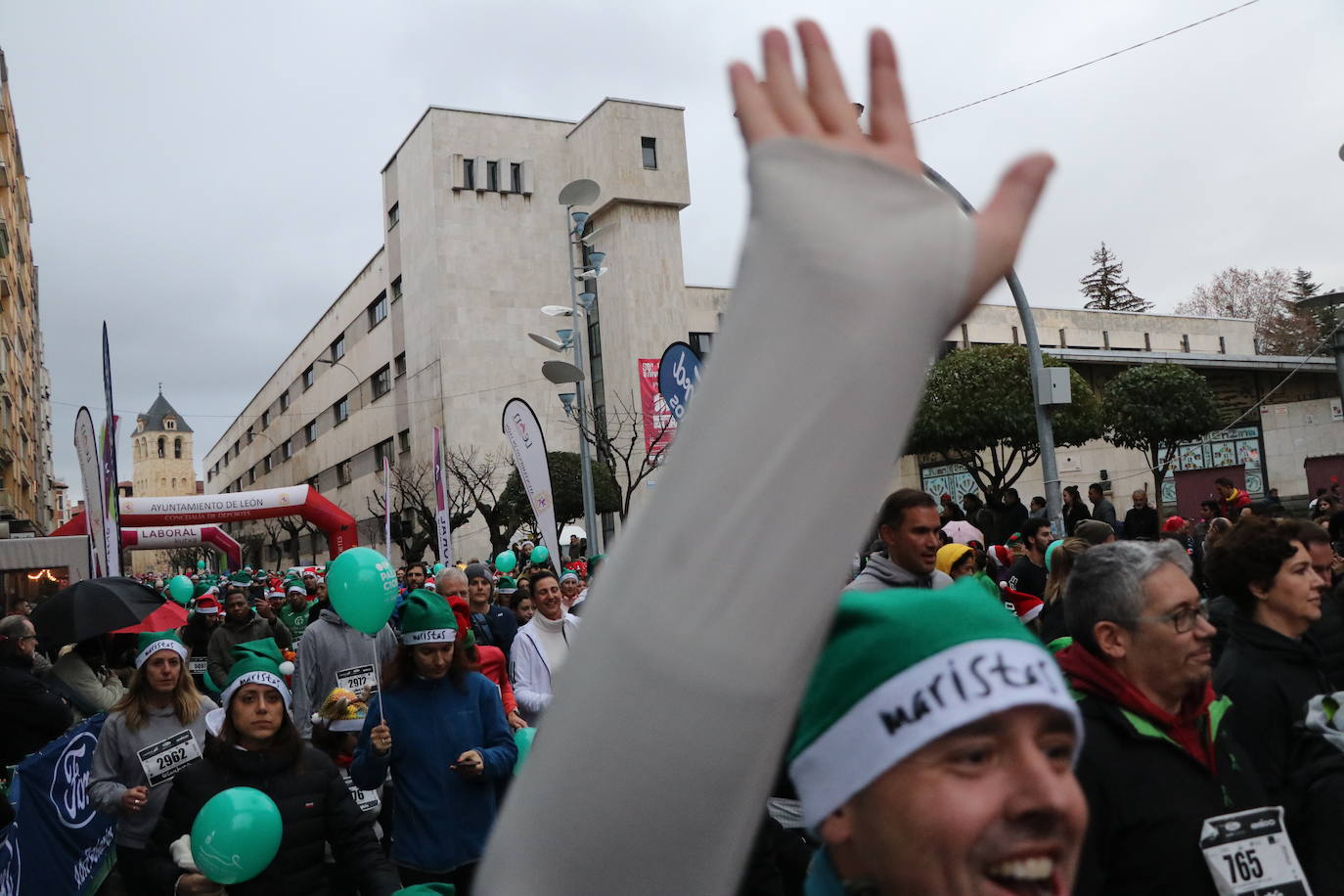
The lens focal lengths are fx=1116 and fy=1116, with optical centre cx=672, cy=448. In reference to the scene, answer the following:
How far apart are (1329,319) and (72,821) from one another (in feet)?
169

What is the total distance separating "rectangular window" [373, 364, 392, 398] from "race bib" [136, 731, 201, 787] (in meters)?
47.8

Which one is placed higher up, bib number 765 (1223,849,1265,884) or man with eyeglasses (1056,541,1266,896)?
man with eyeglasses (1056,541,1266,896)

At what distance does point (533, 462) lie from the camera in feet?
45.0

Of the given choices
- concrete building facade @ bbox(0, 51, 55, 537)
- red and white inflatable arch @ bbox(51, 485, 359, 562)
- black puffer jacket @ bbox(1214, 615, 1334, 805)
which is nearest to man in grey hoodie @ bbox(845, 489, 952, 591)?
black puffer jacket @ bbox(1214, 615, 1334, 805)

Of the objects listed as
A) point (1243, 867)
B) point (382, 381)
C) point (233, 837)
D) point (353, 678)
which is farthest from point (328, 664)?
point (382, 381)

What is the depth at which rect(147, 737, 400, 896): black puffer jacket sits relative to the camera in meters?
4.09

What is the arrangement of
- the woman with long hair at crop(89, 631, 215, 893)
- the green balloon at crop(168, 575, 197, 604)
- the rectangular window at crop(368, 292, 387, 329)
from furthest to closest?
the rectangular window at crop(368, 292, 387, 329), the green balloon at crop(168, 575, 197, 604), the woman with long hair at crop(89, 631, 215, 893)

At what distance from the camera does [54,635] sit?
7.68 m

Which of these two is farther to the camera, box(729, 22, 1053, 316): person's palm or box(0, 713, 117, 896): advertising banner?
box(0, 713, 117, 896): advertising banner

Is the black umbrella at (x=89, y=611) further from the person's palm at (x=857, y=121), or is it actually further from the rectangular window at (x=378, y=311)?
Result: the rectangular window at (x=378, y=311)

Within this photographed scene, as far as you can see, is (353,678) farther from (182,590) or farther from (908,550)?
(182,590)

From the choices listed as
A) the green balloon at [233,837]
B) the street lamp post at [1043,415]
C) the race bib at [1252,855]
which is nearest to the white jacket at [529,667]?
the green balloon at [233,837]

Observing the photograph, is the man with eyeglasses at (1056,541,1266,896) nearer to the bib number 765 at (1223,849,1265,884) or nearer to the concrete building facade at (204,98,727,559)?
the bib number 765 at (1223,849,1265,884)

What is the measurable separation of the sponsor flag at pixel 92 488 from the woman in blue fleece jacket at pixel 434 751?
6.40 meters
